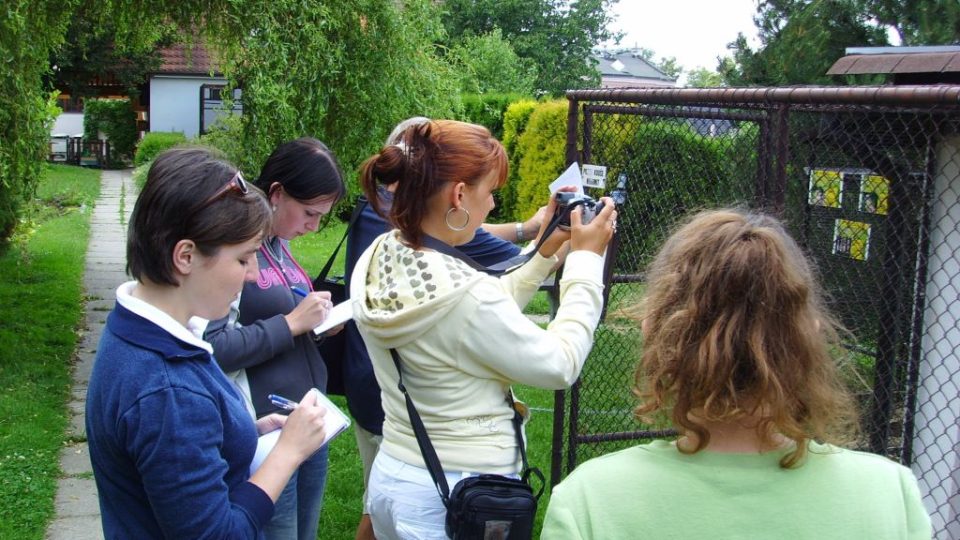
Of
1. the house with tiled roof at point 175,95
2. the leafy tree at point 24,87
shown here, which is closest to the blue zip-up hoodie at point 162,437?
the leafy tree at point 24,87

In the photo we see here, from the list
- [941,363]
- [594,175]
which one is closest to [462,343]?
[594,175]

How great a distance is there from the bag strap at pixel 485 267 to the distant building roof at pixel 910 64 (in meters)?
1.74

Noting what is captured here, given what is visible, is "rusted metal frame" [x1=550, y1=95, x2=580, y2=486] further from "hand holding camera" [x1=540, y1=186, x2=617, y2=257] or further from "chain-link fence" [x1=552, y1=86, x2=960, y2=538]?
"hand holding camera" [x1=540, y1=186, x2=617, y2=257]

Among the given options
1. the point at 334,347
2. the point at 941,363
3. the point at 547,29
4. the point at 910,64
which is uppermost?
the point at 547,29

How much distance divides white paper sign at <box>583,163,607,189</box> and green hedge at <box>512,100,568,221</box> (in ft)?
34.0

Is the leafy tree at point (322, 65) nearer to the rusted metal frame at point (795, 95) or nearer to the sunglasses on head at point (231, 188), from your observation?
the rusted metal frame at point (795, 95)

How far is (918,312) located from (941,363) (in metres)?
0.40

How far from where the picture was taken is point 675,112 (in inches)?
137

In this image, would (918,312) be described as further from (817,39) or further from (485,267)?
(817,39)

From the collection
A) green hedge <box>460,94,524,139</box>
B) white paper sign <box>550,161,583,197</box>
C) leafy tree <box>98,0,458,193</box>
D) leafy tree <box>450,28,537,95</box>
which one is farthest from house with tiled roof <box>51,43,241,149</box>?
white paper sign <box>550,161,583,197</box>

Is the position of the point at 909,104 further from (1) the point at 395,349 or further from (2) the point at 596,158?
(2) the point at 596,158

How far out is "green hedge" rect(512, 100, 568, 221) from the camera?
46.7 feet

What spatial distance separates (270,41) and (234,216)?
4.89m

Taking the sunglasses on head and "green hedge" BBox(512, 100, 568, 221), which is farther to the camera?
"green hedge" BBox(512, 100, 568, 221)
